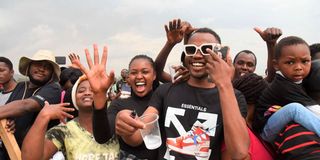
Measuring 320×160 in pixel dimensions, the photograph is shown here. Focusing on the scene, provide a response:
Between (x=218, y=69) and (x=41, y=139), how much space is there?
1.61 m

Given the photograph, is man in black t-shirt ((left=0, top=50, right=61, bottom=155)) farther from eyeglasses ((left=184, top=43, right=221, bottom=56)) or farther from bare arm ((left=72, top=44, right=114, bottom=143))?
eyeglasses ((left=184, top=43, right=221, bottom=56))

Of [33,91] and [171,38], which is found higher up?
[171,38]

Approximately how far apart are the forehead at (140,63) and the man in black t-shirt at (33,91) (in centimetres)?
115

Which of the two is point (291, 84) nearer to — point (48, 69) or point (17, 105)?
point (17, 105)

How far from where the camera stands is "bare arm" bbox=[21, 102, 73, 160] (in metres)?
2.70

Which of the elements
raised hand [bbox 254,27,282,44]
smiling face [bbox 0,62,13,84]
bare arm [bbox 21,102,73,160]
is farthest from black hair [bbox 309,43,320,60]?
smiling face [bbox 0,62,13,84]

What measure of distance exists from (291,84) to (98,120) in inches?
58.3

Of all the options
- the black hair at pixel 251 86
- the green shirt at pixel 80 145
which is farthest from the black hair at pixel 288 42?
the green shirt at pixel 80 145

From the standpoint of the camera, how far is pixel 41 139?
107 inches

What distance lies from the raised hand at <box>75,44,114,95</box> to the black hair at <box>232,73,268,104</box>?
3.81 ft

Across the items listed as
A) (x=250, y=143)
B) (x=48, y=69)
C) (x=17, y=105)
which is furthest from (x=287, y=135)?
(x=48, y=69)

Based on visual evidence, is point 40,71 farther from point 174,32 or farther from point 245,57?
point 245,57

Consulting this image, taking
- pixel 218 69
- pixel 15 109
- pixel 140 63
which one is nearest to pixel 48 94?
pixel 15 109

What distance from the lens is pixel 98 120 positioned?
2488mm
